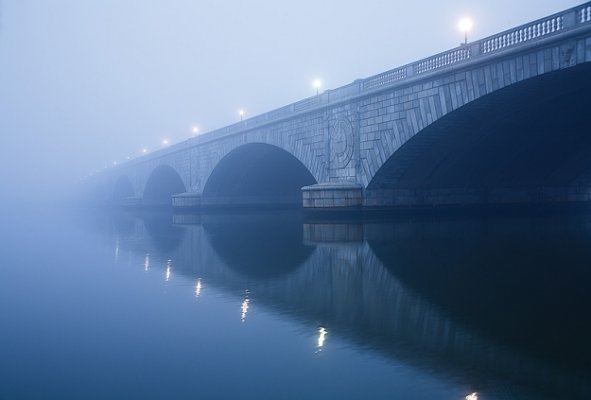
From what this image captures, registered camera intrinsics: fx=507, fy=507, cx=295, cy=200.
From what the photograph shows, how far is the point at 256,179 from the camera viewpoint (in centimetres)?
4859

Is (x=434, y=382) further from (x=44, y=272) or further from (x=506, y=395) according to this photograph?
(x=44, y=272)

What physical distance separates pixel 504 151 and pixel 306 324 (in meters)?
22.0

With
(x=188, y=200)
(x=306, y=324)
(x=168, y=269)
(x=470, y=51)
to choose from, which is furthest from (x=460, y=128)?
(x=188, y=200)

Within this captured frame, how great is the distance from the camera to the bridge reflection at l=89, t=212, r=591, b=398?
5988 millimetres

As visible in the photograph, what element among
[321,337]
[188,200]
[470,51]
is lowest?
[321,337]

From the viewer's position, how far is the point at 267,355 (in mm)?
6445

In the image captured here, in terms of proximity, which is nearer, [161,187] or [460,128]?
[460,128]

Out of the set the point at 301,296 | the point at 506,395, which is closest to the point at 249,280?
the point at 301,296

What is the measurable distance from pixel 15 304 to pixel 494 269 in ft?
34.3

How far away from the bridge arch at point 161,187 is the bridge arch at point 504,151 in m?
44.5

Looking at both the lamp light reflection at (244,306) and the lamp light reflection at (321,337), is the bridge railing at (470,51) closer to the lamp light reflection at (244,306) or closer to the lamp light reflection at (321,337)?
the lamp light reflection at (244,306)

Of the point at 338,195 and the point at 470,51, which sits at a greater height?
the point at 470,51

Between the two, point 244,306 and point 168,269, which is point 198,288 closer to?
point 244,306

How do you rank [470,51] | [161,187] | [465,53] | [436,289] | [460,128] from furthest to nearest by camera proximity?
[161,187], [460,128], [465,53], [470,51], [436,289]
